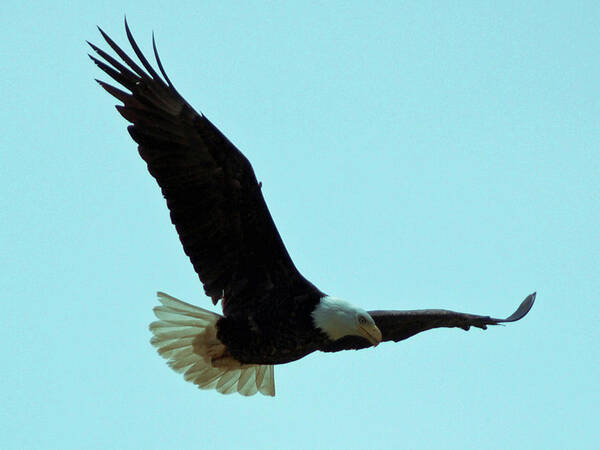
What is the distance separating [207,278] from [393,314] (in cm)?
155

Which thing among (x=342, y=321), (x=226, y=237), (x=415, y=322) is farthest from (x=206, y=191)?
(x=415, y=322)

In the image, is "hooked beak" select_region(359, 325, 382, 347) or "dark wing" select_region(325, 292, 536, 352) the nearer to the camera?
"hooked beak" select_region(359, 325, 382, 347)

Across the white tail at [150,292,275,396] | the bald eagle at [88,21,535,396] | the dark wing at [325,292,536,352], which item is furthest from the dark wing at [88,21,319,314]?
the dark wing at [325,292,536,352]

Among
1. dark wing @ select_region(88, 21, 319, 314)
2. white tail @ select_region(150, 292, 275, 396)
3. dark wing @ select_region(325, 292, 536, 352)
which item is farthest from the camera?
dark wing @ select_region(325, 292, 536, 352)

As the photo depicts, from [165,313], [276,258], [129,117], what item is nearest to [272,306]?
[276,258]

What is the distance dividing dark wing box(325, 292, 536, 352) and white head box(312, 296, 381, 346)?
20.4 inches

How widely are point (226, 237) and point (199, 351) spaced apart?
104cm

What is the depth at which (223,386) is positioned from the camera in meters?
9.83

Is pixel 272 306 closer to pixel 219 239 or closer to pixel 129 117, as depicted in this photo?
pixel 219 239

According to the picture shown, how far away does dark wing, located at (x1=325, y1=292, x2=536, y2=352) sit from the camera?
9.59 metres

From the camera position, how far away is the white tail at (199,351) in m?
9.30

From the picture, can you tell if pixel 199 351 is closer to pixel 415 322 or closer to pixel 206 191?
pixel 206 191

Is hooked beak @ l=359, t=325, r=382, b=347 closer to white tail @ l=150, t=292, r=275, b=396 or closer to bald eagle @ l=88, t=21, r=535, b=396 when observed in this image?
bald eagle @ l=88, t=21, r=535, b=396

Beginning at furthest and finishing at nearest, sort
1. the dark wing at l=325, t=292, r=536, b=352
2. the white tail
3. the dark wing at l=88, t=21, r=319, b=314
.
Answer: the dark wing at l=325, t=292, r=536, b=352 < the white tail < the dark wing at l=88, t=21, r=319, b=314
